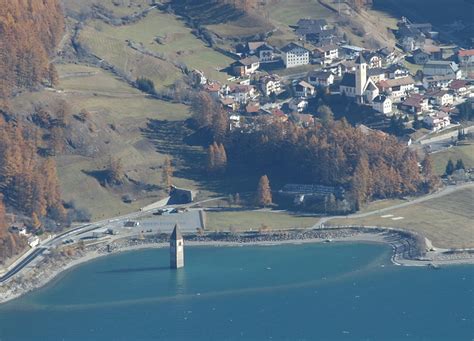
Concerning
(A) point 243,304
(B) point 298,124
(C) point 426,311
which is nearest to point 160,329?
(A) point 243,304

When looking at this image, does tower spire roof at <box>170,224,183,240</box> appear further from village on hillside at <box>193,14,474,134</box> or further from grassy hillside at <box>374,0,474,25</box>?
grassy hillside at <box>374,0,474,25</box>

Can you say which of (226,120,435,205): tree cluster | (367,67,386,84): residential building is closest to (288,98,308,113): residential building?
(367,67,386,84): residential building

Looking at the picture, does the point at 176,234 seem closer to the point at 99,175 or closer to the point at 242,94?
the point at 99,175

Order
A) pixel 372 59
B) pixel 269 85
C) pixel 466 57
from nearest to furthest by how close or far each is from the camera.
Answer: pixel 269 85 < pixel 372 59 < pixel 466 57

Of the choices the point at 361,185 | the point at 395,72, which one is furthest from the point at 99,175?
the point at 395,72

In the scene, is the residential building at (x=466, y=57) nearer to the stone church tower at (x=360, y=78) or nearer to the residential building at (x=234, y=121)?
the stone church tower at (x=360, y=78)

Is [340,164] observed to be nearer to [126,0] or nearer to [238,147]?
[238,147]

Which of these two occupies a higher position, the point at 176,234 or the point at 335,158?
the point at 335,158
